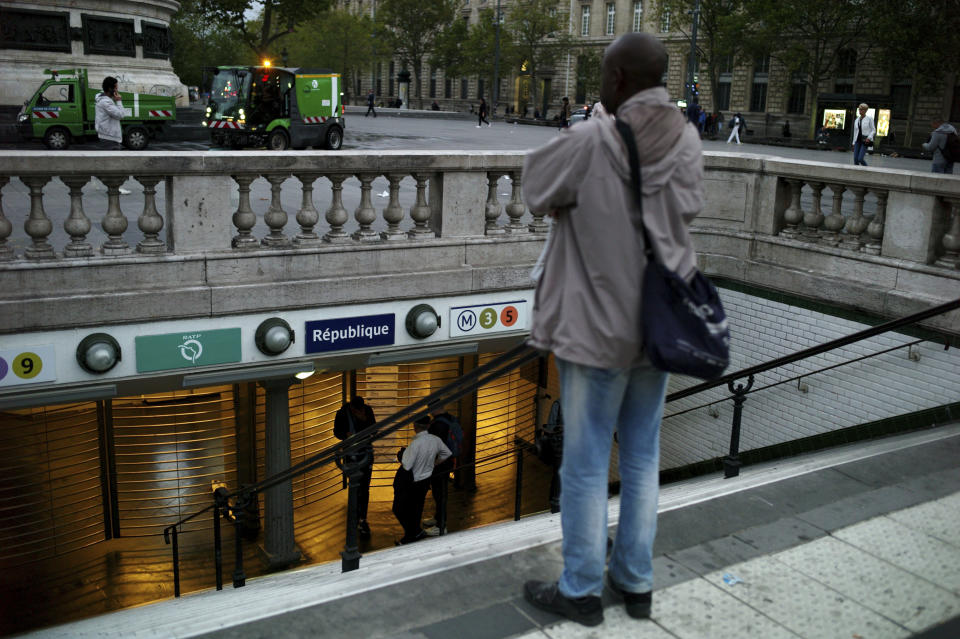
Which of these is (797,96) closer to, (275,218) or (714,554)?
(275,218)

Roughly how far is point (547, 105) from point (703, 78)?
19253mm

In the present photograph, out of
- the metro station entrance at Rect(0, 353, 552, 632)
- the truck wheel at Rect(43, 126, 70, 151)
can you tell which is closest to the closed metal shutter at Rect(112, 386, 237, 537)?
the metro station entrance at Rect(0, 353, 552, 632)

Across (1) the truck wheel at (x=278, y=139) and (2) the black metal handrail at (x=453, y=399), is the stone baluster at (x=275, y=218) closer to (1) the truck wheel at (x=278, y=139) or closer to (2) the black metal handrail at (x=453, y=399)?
(2) the black metal handrail at (x=453, y=399)

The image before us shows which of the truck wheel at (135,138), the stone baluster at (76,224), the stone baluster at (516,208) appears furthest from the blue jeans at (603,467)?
the truck wheel at (135,138)

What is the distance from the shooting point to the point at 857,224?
8.73m

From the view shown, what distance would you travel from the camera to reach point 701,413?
→ 34.0 feet

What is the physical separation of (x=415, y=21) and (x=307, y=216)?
88162 millimetres

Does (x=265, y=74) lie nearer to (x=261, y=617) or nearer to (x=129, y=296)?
(x=129, y=296)

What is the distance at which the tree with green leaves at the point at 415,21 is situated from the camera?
3541 inches

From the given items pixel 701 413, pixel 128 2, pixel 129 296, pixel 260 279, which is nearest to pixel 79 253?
pixel 129 296

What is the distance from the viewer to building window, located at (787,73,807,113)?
62125 millimetres

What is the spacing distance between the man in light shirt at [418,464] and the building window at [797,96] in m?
58.2

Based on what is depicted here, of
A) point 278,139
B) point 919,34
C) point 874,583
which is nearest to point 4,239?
point 874,583

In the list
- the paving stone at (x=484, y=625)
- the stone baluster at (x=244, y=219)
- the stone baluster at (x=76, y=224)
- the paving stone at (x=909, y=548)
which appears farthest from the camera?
the stone baluster at (x=244, y=219)
